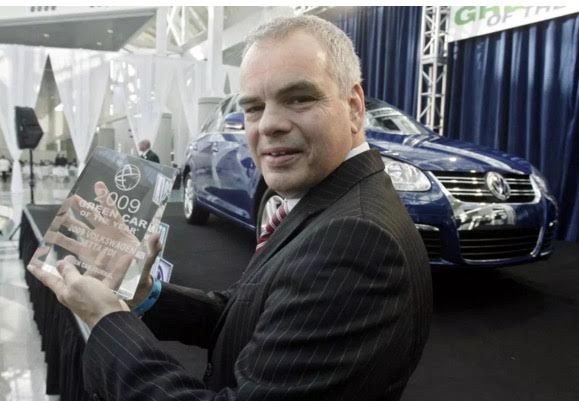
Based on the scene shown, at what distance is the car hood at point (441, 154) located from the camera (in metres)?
2.33

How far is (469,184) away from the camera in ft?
7.59

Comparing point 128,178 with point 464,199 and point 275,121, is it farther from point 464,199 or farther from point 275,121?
point 464,199

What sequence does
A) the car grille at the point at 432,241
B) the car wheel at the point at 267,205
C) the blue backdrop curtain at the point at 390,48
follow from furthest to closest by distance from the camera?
the blue backdrop curtain at the point at 390,48, the car wheel at the point at 267,205, the car grille at the point at 432,241

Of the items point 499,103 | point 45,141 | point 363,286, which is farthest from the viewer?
point 45,141

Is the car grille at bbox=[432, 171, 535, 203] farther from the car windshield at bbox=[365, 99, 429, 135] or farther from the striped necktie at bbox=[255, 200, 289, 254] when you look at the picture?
the striped necktie at bbox=[255, 200, 289, 254]

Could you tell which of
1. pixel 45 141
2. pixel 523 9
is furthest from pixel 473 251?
pixel 45 141

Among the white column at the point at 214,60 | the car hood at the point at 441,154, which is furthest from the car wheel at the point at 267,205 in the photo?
the white column at the point at 214,60

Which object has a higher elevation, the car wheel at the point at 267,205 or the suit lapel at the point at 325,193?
the suit lapel at the point at 325,193

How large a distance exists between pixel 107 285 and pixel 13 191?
8403 mm

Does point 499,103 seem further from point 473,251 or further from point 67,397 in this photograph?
point 67,397

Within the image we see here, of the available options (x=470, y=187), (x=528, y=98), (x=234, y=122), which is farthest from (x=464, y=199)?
(x=528, y=98)

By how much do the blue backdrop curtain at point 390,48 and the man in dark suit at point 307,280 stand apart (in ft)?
19.5

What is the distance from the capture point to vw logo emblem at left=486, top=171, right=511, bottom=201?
2340 mm

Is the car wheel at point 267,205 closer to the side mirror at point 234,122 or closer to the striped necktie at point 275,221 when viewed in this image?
the side mirror at point 234,122
